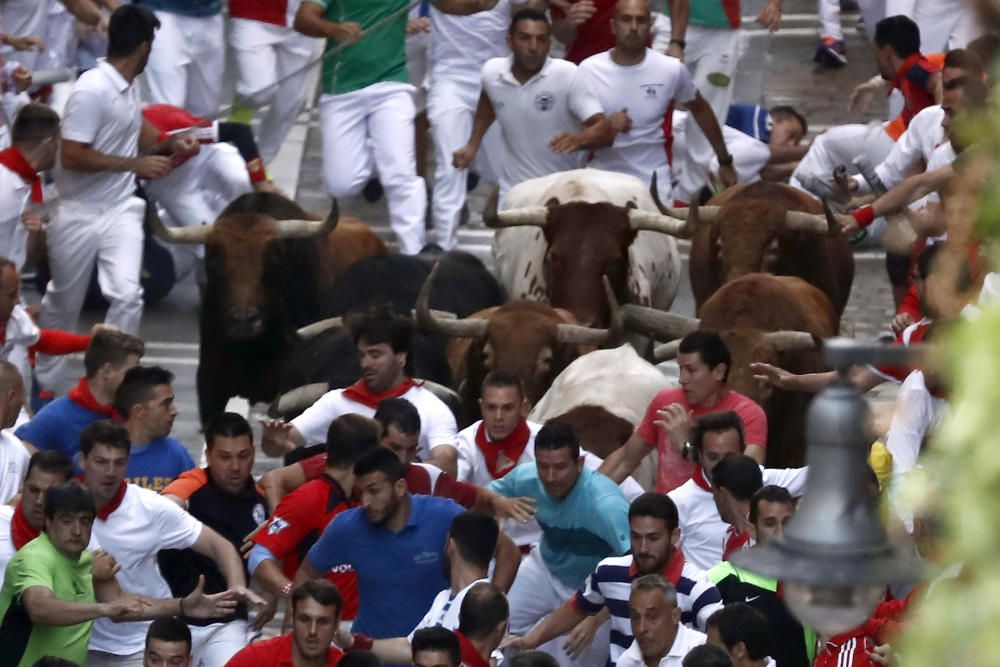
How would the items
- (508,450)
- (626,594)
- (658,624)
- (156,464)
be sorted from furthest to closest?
1. (508,450)
2. (156,464)
3. (626,594)
4. (658,624)

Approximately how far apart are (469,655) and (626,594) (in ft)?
2.59

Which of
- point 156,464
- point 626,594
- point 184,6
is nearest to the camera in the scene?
point 626,594

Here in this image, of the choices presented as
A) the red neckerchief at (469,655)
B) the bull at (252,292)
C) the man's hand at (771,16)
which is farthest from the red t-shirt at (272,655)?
the man's hand at (771,16)

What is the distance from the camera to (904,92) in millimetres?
13133

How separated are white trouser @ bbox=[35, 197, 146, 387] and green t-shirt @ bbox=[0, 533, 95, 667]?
438 cm

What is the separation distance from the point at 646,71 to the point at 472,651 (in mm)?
7003

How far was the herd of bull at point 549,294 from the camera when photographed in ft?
35.2

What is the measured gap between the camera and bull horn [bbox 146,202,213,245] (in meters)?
12.1

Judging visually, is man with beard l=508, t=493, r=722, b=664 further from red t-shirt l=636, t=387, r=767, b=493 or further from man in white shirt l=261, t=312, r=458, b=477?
man in white shirt l=261, t=312, r=458, b=477

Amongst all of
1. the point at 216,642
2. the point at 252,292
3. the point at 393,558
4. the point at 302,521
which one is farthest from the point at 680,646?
the point at 252,292

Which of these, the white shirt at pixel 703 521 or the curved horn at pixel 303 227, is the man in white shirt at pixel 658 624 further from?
the curved horn at pixel 303 227

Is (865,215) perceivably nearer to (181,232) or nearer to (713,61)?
(181,232)

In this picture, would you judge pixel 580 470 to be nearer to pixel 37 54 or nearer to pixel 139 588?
pixel 139 588

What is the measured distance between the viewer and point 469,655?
7.05m
